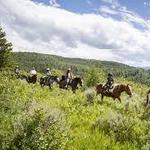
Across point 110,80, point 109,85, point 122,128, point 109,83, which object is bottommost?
point 122,128

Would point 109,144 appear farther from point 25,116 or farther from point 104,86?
point 104,86

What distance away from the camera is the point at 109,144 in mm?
12656

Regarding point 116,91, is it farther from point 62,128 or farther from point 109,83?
point 62,128

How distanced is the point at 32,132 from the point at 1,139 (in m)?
0.84

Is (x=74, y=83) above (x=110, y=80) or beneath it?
beneath

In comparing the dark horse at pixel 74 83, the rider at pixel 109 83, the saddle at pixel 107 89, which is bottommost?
the dark horse at pixel 74 83

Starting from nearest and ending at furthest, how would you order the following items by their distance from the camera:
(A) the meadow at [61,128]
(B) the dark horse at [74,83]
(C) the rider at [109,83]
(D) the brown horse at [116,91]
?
(A) the meadow at [61,128], (D) the brown horse at [116,91], (C) the rider at [109,83], (B) the dark horse at [74,83]

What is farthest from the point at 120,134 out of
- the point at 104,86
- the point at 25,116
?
the point at 104,86

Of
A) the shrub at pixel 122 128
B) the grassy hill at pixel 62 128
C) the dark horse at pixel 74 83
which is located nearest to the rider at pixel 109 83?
the dark horse at pixel 74 83

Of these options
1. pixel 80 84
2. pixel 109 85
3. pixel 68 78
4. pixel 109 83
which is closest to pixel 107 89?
pixel 109 85

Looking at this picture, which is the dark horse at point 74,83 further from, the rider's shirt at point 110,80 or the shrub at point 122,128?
the shrub at point 122,128

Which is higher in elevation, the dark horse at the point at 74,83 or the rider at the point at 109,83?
the rider at the point at 109,83

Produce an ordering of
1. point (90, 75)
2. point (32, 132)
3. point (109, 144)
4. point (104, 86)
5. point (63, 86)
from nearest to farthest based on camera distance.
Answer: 1. point (32, 132)
2. point (109, 144)
3. point (104, 86)
4. point (63, 86)
5. point (90, 75)

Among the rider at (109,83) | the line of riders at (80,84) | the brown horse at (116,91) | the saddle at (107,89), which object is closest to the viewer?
the brown horse at (116,91)
